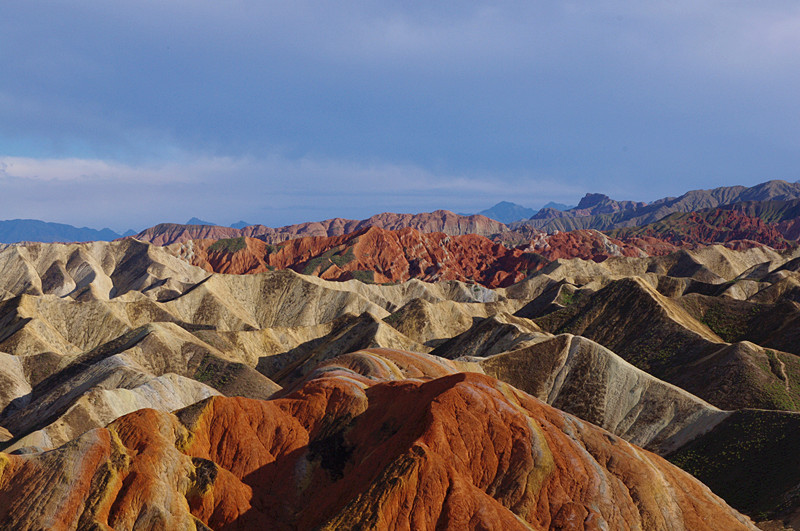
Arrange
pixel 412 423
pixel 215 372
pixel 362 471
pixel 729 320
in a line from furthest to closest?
pixel 729 320 → pixel 215 372 → pixel 412 423 → pixel 362 471

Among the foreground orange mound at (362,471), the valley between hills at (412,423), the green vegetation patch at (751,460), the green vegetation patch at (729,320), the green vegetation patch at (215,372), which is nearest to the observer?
the foreground orange mound at (362,471)

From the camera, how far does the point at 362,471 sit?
1857 inches

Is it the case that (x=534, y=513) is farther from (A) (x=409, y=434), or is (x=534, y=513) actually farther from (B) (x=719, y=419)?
(B) (x=719, y=419)

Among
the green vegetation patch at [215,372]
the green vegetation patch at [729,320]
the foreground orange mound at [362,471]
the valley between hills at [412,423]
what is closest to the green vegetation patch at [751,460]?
the valley between hills at [412,423]

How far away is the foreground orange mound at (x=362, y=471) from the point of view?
132ft

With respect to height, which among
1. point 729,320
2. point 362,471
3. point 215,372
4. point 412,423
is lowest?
point 215,372

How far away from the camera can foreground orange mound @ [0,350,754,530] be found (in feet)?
132

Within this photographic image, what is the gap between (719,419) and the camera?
70.9m

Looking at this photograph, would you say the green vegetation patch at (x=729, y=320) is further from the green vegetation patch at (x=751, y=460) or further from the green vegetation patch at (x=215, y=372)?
the green vegetation patch at (x=215, y=372)

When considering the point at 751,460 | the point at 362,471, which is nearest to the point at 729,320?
the point at 751,460

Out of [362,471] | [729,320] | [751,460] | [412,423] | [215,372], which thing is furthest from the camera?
[729,320]

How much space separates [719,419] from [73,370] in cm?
9463

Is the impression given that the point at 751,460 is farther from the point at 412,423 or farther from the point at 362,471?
the point at 362,471

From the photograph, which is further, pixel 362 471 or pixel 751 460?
pixel 751 460
